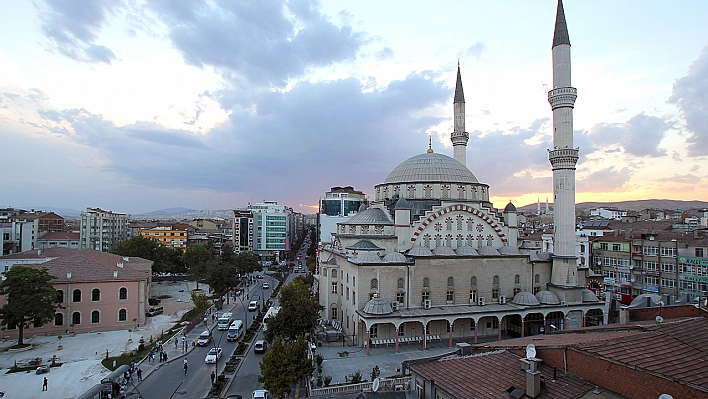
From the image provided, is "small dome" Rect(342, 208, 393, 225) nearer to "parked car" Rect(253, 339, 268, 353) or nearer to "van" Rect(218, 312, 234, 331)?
"parked car" Rect(253, 339, 268, 353)

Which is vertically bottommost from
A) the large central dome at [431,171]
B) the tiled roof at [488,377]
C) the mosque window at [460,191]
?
the tiled roof at [488,377]

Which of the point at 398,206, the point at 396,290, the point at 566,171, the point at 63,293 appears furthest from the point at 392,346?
the point at 63,293

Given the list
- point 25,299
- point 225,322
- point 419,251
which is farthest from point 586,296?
point 25,299

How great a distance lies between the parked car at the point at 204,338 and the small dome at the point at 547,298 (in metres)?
23.5

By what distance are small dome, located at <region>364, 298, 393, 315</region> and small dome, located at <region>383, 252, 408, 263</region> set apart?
306 cm

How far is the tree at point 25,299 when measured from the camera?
27.2 m

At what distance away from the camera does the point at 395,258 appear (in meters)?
30.1

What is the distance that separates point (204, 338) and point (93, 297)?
9.90 meters

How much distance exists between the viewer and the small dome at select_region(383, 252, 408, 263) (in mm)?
29875

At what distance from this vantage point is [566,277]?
32750 mm

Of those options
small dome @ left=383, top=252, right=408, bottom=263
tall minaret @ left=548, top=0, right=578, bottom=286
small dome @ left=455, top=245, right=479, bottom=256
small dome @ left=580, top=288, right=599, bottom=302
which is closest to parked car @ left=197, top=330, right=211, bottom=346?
small dome @ left=383, top=252, right=408, bottom=263

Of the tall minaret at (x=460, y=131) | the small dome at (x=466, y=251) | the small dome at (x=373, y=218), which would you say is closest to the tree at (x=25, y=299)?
the small dome at (x=373, y=218)

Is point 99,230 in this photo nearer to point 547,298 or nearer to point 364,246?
point 364,246

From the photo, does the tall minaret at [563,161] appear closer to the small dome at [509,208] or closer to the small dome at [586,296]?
the small dome at [586,296]
